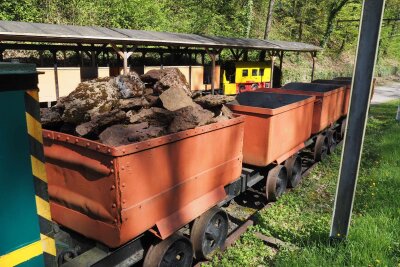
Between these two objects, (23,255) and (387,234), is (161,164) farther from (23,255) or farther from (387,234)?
(387,234)

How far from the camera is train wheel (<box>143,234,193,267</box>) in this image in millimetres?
3646

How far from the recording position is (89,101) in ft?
13.5

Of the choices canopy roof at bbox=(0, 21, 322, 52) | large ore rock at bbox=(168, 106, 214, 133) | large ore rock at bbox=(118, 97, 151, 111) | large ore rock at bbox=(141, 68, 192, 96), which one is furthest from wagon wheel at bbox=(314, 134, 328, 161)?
canopy roof at bbox=(0, 21, 322, 52)

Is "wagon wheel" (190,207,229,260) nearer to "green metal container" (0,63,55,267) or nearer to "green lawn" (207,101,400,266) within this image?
"green lawn" (207,101,400,266)

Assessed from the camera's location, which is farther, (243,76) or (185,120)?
(243,76)

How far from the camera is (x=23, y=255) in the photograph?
1.93m

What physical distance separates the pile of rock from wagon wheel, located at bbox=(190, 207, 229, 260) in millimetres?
1267

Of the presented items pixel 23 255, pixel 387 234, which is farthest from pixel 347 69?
pixel 23 255

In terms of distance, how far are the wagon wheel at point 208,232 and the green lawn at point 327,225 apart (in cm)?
18

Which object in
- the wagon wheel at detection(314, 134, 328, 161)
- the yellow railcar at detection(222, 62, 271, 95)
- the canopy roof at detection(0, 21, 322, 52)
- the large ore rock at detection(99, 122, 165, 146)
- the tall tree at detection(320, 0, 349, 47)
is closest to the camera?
the large ore rock at detection(99, 122, 165, 146)

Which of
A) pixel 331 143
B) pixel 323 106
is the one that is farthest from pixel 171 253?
pixel 331 143

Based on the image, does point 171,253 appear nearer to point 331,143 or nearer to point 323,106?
point 323,106

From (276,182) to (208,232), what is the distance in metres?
2.21

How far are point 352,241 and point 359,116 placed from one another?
157cm
